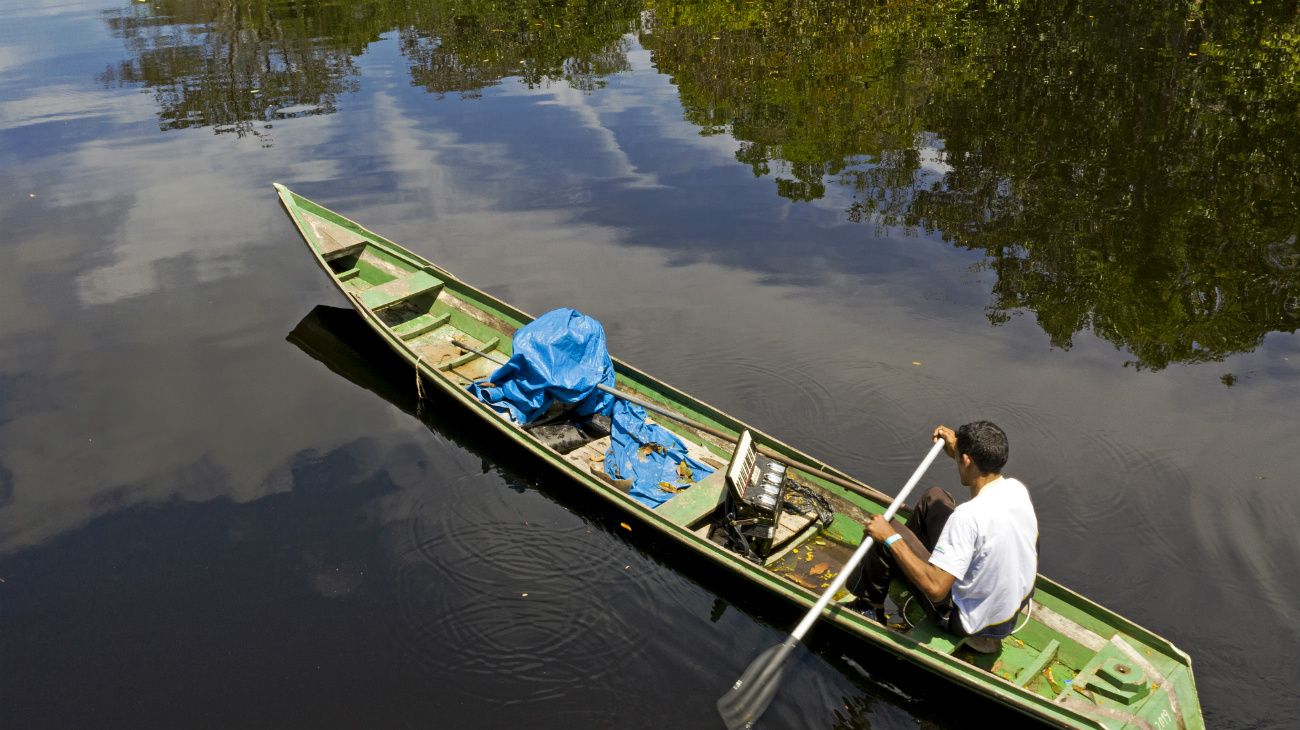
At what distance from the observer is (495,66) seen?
2700 centimetres

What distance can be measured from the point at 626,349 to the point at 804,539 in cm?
445

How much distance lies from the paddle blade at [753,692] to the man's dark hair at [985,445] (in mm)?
2084

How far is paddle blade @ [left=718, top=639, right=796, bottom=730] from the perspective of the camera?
7.38m

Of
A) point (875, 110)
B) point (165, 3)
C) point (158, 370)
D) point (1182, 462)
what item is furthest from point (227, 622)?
point (165, 3)

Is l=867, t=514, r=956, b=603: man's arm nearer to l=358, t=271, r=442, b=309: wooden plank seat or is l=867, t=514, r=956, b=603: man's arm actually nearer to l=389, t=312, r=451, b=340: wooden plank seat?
l=389, t=312, r=451, b=340: wooden plank seat

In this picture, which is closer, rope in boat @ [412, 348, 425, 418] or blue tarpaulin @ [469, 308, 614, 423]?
blue tarpaulin @ [469, 308, 614, 423]

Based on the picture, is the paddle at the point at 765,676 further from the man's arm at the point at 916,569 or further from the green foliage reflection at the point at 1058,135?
the green foliage reflection at the point at 1058,135

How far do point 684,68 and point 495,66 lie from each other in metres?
5.81

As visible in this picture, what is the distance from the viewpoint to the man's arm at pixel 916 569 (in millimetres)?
6844

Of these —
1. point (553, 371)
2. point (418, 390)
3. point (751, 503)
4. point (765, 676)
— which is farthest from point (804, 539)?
point (418, 390)

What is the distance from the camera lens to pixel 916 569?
23.0 ft

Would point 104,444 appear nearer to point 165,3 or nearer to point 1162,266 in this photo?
point 1162,266

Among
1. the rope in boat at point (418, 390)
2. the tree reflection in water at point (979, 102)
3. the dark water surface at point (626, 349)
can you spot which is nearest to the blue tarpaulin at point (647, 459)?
the dark water surface at point (626, 349)

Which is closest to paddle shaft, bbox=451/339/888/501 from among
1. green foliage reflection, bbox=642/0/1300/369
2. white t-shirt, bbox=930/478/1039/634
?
white t-shirt, bbox=930/478/1039/634
